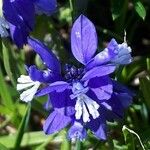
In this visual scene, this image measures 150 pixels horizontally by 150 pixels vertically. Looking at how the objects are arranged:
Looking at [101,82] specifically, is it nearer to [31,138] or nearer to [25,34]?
[25,34]

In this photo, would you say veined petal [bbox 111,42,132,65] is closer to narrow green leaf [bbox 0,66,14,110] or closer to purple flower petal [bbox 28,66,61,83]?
purple flower petal [bbox 28,66,61,83]

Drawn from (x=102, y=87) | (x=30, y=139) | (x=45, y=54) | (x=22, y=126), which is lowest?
(x=30, y=139)

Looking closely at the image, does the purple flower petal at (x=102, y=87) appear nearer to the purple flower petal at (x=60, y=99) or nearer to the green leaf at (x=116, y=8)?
the purple flower petal at (x=60, y=99)

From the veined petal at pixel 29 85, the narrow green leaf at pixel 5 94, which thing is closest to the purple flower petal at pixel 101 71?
the veined petal at pixel 29 85

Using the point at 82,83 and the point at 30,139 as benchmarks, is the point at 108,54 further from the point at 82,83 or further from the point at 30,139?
the point at 30,139

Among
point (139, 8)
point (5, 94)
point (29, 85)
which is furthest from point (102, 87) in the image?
point (5, 94)

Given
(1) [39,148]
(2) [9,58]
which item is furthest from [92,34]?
(1) [39,148]
